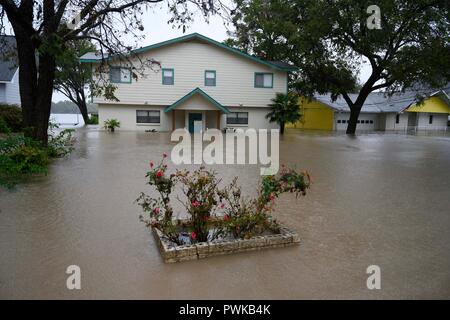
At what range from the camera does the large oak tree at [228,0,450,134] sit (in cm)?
2180

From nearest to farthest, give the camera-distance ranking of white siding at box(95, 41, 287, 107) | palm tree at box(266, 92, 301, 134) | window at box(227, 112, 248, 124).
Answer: white siding at box(95, 41, 287, 107) < palm tree at box(266, 92, 301, 134) < window at box(227, 112, 248, 124)

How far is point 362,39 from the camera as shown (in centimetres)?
2375

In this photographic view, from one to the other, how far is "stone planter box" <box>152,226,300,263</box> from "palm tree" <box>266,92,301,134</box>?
890 inches

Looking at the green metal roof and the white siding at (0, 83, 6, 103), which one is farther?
the green metal roof

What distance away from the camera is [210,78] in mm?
26688

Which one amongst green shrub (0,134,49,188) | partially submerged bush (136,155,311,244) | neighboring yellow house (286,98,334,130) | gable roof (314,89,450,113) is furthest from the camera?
neighboring yellow house (286,98,334,130)

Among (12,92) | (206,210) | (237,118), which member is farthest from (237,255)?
Result: (12,92)

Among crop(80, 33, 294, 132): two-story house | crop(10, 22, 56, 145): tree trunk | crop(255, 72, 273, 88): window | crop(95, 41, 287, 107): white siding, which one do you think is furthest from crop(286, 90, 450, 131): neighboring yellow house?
crop(10, 22, 56, 145): tree trunk

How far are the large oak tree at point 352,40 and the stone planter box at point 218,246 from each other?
636 inches

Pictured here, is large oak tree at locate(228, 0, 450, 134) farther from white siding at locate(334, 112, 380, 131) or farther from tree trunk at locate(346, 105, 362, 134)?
white siding at locate(334, 112, 380, 131)

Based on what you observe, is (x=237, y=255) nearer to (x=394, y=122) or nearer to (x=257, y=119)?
(x=257, y=119)

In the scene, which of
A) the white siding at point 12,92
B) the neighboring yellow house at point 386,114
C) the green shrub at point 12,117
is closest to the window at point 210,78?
the green shrub at point 12,117
